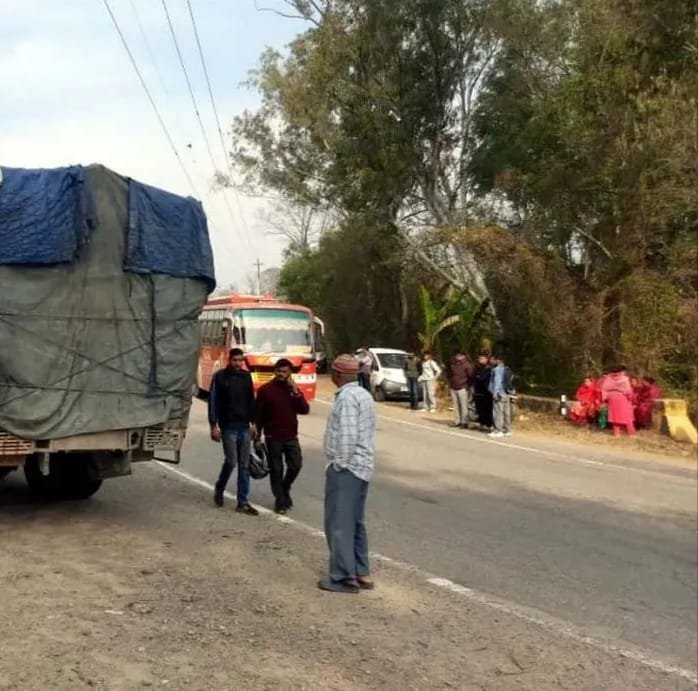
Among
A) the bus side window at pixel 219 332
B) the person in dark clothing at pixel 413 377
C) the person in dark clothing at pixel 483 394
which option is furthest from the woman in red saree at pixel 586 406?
the bus side window at pixel 219 332

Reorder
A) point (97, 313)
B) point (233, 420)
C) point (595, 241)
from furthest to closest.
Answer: point (595, 241), point (233, 420), point (97, 313)

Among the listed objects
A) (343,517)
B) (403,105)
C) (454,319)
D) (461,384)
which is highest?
(403,105)

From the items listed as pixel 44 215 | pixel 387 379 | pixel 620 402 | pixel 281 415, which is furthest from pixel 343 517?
pixel 387 379

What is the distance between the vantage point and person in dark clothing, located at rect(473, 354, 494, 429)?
21328mm

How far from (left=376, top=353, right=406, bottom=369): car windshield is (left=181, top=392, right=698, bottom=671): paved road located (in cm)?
1328

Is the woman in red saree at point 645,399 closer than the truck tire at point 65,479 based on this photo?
No

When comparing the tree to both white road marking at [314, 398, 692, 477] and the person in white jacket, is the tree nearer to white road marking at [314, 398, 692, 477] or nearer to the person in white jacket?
the person in white jacket

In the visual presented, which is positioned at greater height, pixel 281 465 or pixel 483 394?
pixel 483 394

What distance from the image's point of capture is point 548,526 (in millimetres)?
10586

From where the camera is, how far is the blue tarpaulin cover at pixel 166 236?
28.2ft

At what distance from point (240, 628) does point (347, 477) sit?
4.64 feet

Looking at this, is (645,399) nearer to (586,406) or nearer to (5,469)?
(586,406)

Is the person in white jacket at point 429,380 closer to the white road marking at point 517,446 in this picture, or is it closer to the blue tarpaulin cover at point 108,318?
the white road marking at point 517,446

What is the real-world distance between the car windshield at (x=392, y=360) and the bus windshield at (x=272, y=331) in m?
5.67
